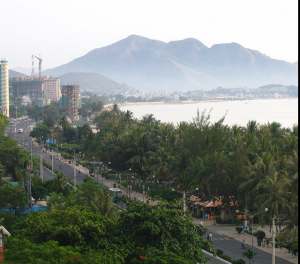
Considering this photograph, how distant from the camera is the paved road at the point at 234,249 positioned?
76.7 feet

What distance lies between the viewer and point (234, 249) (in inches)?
998

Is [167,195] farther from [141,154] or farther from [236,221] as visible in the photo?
[141,154]

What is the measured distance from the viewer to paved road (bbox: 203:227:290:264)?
23.4 metres

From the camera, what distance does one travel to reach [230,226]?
102 feet

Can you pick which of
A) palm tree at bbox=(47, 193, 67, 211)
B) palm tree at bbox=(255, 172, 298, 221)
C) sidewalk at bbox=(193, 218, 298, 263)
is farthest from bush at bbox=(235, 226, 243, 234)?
palm tree at bbox=(47, 193, 67, 211)

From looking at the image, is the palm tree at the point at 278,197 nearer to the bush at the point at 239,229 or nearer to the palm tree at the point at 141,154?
the bush at the point at 239,229

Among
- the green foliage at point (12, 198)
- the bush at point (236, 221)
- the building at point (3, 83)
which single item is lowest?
the bush at point (236, 221)

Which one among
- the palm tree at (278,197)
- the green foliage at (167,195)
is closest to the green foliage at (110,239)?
the palm tree at (278,197)

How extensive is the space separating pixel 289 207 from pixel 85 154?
39.8 meters

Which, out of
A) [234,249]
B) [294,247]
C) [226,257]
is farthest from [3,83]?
[294,247]

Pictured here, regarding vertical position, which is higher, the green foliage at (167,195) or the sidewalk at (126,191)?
the green foliage at (167,195)

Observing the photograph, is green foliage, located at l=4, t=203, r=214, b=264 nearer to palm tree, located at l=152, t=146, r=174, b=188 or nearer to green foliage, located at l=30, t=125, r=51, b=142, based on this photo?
palm tree, located at l=152, t=146, r=174, b=188

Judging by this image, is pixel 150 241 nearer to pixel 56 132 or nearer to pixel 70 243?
pixel 70 243

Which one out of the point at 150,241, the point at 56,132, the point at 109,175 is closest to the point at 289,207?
the point at 150,241
